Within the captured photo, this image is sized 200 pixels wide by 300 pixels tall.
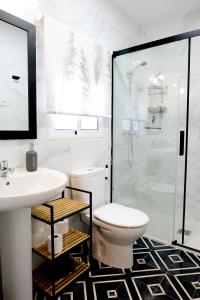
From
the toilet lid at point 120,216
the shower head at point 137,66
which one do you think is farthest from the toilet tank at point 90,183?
the shower head at point 137,66

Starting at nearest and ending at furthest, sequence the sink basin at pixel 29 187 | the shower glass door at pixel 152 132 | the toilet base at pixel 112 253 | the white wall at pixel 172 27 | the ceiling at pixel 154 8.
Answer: the sink basin at pixel 29 187, the toilet base at pixel 112 253, the shower glass door at pixel 152 132, the ceiling at pixel 154 8, the white wall at pixel 172 27

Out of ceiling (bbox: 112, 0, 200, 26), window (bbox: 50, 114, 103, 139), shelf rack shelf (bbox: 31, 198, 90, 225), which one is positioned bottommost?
shelf rack shelf (bbox: 31, 198, 90, 225)

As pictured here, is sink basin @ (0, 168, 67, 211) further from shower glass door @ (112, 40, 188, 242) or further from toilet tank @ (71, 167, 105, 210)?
shower glass door @ (112, 40, 188, 242)

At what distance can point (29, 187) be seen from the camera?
4.58 feet

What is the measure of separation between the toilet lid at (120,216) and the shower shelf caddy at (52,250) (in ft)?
0.65

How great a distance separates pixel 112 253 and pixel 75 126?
114cm

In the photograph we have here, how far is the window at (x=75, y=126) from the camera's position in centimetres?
185

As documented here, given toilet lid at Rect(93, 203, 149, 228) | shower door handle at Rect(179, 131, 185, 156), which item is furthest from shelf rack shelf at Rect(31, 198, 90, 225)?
shower door handle at Rect(179, 131, 185, 156)

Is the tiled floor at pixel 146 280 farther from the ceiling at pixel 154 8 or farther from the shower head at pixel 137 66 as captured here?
the ceiling at pixel 154 8

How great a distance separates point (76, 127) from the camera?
80.2 inches

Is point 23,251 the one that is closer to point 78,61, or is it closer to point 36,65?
point 36,65

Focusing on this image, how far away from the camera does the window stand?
1847 mm

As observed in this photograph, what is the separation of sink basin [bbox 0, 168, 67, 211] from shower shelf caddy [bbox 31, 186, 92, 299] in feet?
0.52

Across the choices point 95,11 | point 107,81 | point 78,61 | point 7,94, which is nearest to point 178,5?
point 95,11
